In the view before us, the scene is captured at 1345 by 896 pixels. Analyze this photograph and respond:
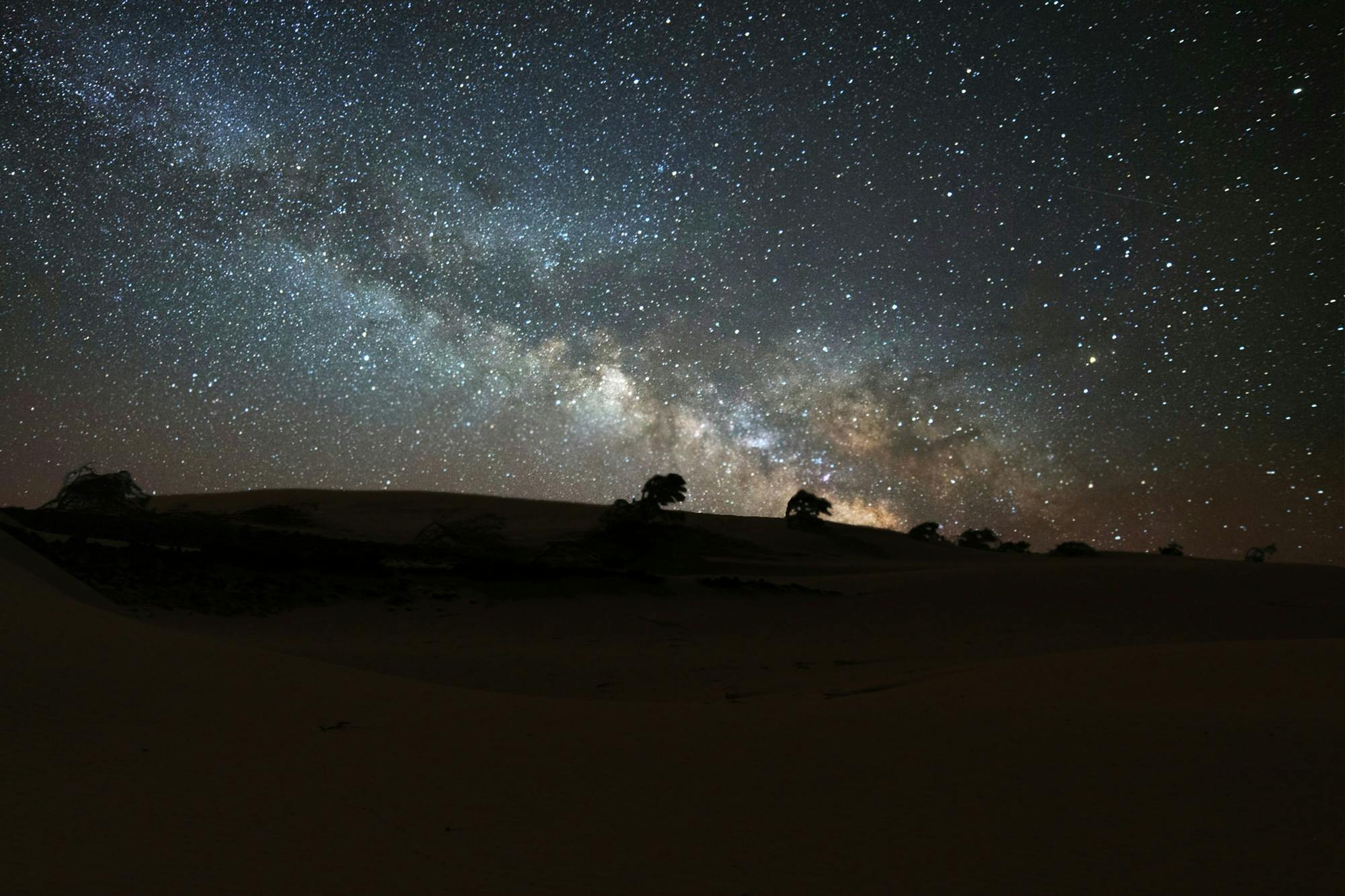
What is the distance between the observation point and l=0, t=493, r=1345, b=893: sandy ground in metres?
3.72

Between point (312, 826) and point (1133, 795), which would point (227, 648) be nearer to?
point (312, 826)

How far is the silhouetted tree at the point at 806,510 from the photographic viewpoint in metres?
35.4

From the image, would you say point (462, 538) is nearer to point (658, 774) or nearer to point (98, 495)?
point (98, 495)

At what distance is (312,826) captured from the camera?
13.3ft

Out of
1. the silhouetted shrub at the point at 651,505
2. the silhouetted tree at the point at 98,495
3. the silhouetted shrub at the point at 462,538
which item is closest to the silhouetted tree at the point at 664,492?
the silhouetted shrub at the point at 651,505

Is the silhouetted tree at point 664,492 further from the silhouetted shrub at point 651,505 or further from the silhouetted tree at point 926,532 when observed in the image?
the silhouetted tree at point 926,532

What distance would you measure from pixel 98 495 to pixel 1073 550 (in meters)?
35.3

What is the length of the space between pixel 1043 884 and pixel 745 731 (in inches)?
109

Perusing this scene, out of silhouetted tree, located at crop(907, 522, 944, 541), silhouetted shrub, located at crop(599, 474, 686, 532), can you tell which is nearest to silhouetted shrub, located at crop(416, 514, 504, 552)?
silhouetted shrub, located at crop(599, 474, 686, 532)

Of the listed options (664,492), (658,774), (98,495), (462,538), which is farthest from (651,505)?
(658,774)

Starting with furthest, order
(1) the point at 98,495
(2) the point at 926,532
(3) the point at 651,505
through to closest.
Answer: (2) the point at 926,532, (3) the point at 651,505, (1) the point at 98,495

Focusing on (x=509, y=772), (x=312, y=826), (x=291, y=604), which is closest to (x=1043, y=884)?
(x=509, y=772)

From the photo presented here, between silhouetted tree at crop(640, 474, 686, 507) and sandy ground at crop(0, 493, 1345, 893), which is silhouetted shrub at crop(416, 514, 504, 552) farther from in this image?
sandy ground at crop(0, 493, 1345, 893)

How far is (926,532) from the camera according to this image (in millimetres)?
38219
